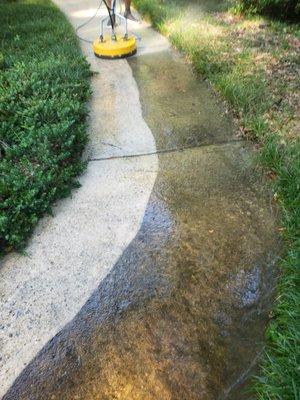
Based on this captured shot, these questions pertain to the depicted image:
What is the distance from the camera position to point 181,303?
2.44 metres

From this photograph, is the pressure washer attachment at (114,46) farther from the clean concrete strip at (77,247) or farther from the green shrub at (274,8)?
the green shrub at (274,8)

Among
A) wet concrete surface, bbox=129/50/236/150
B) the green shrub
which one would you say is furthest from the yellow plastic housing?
the green shrub

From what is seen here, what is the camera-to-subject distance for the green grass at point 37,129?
300 cm

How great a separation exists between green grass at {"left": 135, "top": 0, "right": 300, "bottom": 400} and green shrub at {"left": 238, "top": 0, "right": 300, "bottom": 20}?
0.68ft

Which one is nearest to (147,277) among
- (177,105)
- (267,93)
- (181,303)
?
(181,303)

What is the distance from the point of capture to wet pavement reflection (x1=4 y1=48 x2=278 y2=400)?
2092mm

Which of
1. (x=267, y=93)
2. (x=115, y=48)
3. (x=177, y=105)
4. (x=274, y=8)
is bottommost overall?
(x=177, y=105)

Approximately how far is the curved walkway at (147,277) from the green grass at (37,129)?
0.18 metres

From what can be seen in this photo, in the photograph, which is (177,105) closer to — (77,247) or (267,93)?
(267,93)

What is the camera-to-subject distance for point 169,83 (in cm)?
503

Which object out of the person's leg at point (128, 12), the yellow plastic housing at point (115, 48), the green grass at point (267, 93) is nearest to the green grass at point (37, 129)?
the yellow plastic housing at point (115, 48)

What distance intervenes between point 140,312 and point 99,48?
14.4 ft

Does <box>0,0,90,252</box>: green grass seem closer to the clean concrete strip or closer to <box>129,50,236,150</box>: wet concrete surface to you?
the clean concrete strip

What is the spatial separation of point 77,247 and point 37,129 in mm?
1440
